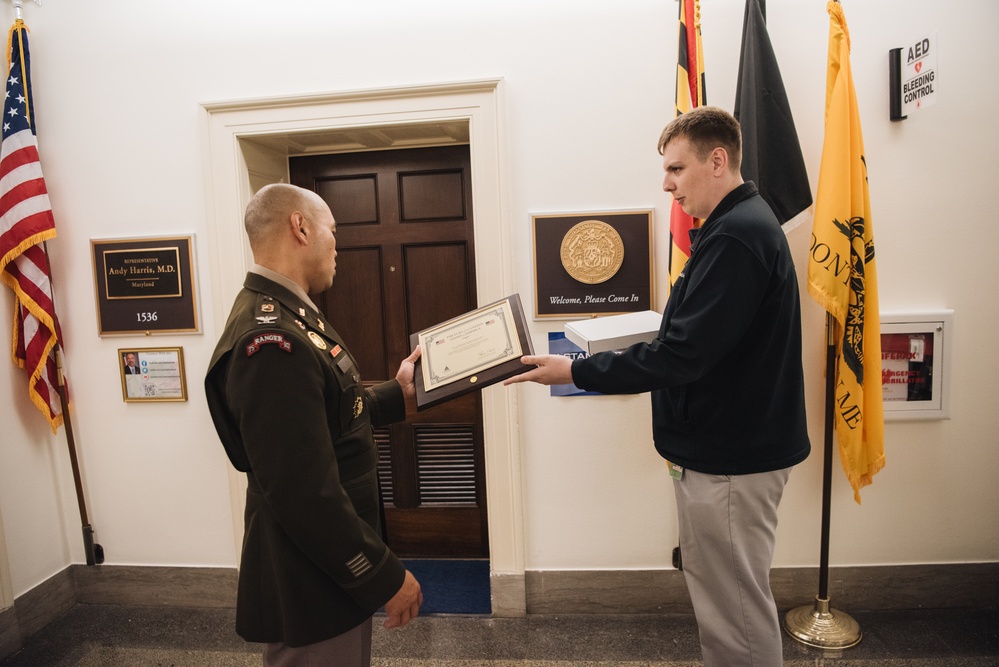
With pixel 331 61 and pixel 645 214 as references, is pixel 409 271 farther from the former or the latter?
pixel 645 214

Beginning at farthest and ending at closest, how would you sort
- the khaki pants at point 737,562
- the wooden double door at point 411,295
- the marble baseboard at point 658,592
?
the wooden double door at point 411,295 → the marble baseboard at point 658,592 → the khaki pants at point 737,562

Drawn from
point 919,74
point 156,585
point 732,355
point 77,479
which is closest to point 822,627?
point 732,355

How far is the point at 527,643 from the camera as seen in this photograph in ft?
8.48

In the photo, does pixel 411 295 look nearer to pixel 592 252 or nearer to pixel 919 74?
pixel 592 252

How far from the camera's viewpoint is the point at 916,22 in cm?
239

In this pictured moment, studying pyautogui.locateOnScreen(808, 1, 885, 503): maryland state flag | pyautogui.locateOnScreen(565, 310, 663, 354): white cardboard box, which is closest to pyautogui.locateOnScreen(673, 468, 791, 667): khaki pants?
pyautogui.locateOnScreen(565, 310, 663, 354): white cardboard box

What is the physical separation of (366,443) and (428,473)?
168cm

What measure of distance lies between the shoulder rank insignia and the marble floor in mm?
1705

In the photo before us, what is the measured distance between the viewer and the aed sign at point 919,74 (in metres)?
2.19

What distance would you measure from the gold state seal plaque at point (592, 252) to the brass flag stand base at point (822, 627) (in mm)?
1703

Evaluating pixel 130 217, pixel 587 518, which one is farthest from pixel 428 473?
pixel 130 217

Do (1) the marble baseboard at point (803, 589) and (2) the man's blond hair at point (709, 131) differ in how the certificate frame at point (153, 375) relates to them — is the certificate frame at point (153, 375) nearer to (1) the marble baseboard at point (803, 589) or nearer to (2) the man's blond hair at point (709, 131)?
(1) the marble baseboard at point (803, 589)

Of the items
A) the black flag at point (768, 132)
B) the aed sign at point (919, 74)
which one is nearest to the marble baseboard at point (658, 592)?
the black flag at point (768, 132)

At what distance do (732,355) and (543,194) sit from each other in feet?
4.10
